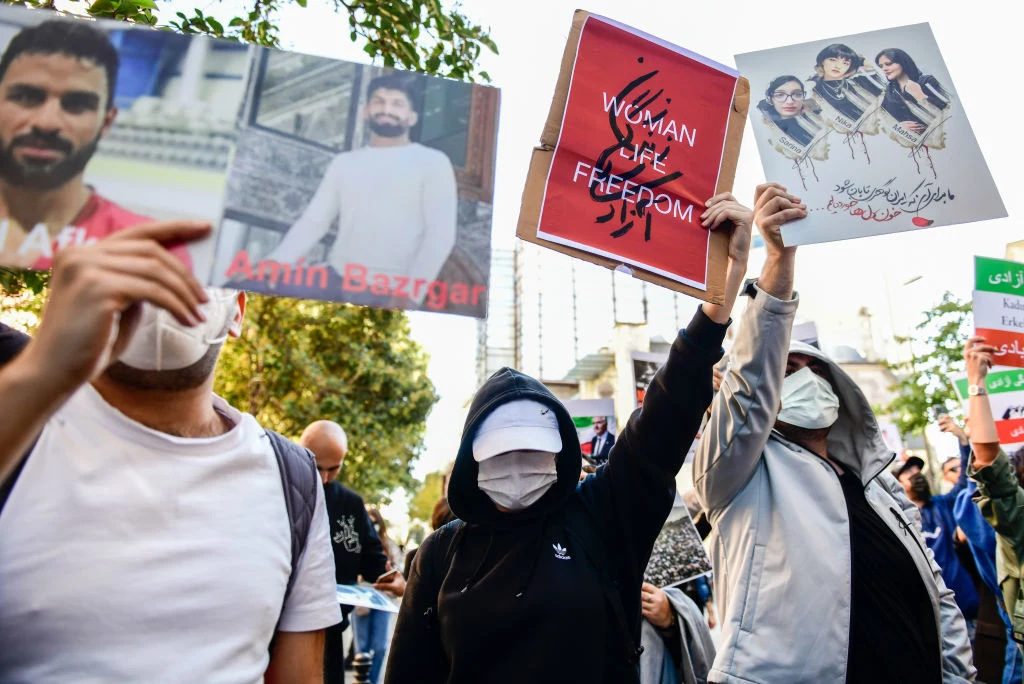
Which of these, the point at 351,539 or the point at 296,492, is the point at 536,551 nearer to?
the point at 296,492

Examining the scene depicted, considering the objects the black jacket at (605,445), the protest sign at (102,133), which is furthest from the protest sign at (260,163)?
the black jacket at (605,445)

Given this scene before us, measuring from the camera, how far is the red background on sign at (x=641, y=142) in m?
2.24

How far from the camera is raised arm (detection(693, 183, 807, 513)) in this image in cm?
264

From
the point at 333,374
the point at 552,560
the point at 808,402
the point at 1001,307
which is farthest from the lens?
the point at 333,374

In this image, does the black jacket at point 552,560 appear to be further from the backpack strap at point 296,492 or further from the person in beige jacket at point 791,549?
the backpack strap at point 296,492

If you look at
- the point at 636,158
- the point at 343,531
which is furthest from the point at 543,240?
the point at 343,531

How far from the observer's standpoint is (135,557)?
1435 millimetres

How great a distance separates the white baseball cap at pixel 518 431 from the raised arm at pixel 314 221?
120 cm

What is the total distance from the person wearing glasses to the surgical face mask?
6.69ft

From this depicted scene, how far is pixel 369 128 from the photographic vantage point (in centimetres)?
156

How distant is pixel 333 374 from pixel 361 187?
13306 millimetres

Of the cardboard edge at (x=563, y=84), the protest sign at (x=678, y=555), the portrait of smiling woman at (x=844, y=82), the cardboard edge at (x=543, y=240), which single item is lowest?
the protest sign at (x=678, y=555)

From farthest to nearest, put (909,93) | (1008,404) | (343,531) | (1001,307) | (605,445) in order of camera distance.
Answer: (605,445)
(1008,404)
(343,531)
(1001,307)
(909,93)

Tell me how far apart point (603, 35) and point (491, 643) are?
1.92 metres
